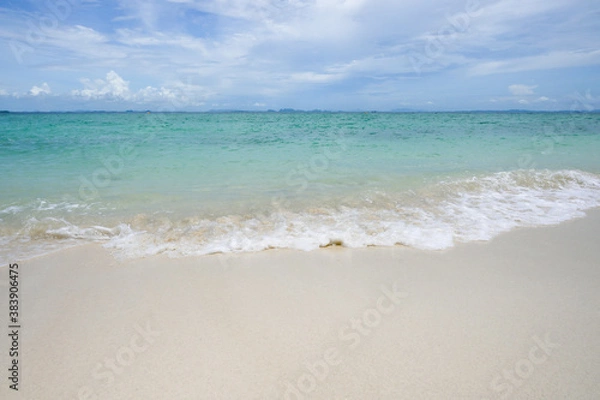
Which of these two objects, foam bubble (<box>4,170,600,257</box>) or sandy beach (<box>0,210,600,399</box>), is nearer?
sandy beach (<box>0,210,600,399</box>)

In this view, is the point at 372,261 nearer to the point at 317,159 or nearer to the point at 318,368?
the point at 318,368

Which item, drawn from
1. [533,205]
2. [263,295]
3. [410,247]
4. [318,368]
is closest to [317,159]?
[533,205]

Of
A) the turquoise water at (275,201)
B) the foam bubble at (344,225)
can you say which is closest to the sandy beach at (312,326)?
the foam bubble at (344,225)

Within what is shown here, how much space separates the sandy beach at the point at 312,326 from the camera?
1987mm

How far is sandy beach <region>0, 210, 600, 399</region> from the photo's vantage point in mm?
1987

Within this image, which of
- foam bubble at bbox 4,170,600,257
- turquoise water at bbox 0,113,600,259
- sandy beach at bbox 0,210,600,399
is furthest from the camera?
turquoise water at bbox 0,113,600,259

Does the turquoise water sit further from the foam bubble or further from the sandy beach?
the sandy beach

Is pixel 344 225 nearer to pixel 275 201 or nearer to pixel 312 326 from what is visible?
pixel 275 201

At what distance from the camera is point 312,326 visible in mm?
2496

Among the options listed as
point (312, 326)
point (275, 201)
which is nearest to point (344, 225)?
point (275, 201)

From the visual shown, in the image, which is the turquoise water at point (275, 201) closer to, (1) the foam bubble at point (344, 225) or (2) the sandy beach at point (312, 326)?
(1) the foam bubble at point (344, 225)

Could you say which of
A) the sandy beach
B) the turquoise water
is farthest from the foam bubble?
the sandy beach

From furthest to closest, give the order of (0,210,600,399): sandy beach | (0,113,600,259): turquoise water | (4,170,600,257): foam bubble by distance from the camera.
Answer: (0,113,600,259): turquoise water < (4,170,600,257): foam bubble < (0,210,600,399): sandy beach

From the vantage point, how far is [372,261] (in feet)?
11.8
